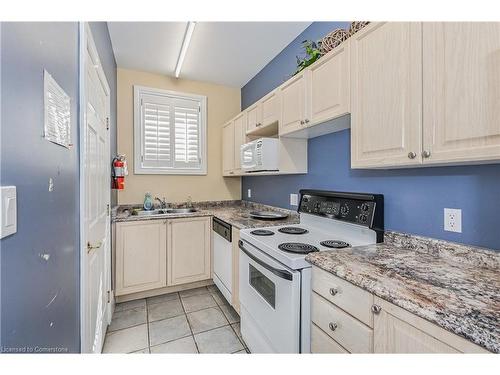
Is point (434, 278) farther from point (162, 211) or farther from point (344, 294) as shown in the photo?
point (162, 211)

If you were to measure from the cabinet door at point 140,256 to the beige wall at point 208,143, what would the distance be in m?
0.73

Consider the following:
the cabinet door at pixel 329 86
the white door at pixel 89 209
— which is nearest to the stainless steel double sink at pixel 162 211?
the white door at pixel 89 209

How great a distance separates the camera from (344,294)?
962 mm

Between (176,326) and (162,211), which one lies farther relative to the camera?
(162,211)

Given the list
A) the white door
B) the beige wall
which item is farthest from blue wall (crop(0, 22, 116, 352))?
the beige wall

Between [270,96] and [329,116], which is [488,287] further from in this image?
[270,96]

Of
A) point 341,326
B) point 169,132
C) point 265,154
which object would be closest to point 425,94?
point 341,326

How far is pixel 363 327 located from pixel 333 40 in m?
1.65

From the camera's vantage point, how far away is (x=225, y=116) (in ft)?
11.7

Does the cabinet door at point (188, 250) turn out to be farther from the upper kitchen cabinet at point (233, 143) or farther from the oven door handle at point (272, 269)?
the oven door handle at point (272, 269)

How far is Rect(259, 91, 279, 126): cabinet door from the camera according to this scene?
2095 millimetres

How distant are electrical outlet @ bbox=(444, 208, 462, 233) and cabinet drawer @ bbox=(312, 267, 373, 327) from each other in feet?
2.10

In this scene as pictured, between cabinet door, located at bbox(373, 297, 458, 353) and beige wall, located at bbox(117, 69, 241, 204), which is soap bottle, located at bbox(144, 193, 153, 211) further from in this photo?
cabinet door, located at bbox(373, 297, 458, 353)
